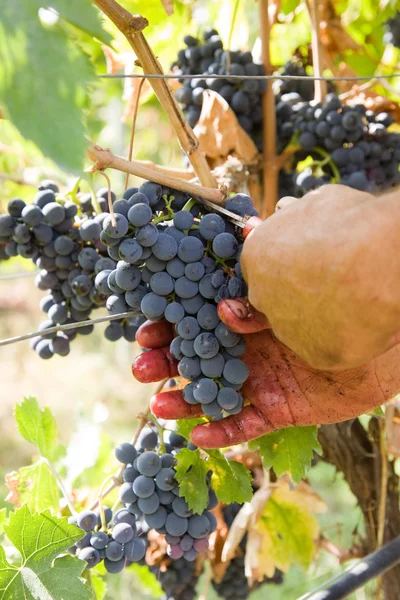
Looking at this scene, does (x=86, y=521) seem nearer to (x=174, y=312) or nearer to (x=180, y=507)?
(x=180, y=507)

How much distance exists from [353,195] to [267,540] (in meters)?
0.83

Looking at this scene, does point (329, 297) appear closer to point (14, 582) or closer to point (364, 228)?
point (364, 228)

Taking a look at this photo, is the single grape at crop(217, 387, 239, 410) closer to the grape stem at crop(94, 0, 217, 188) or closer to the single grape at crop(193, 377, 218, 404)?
the single grape at crop(193, 377, 218, 404)

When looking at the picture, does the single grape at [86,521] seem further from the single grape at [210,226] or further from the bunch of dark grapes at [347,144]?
the bunch of dark grapes at [347,144]

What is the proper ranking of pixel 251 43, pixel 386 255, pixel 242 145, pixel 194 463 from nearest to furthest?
1. pixel 386 255
2. pixel 194 463
3. pixel 242 145
4. pixel 251 43

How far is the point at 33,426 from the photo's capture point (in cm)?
103

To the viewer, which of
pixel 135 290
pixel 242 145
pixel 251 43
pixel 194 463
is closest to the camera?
pixel 135 290

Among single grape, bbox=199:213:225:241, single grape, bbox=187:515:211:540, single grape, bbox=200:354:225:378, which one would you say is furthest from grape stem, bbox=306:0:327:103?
single grape, bbox=187:515:211:540

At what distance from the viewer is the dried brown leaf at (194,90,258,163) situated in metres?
1.07

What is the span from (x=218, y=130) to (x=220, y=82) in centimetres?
12

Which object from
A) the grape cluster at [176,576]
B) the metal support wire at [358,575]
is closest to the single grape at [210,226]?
the metal support wire at [358,575]

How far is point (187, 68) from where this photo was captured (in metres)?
1.20

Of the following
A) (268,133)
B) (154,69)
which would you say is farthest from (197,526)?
(268,133)

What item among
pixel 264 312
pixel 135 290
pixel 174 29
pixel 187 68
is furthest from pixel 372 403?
pixel 174 29
